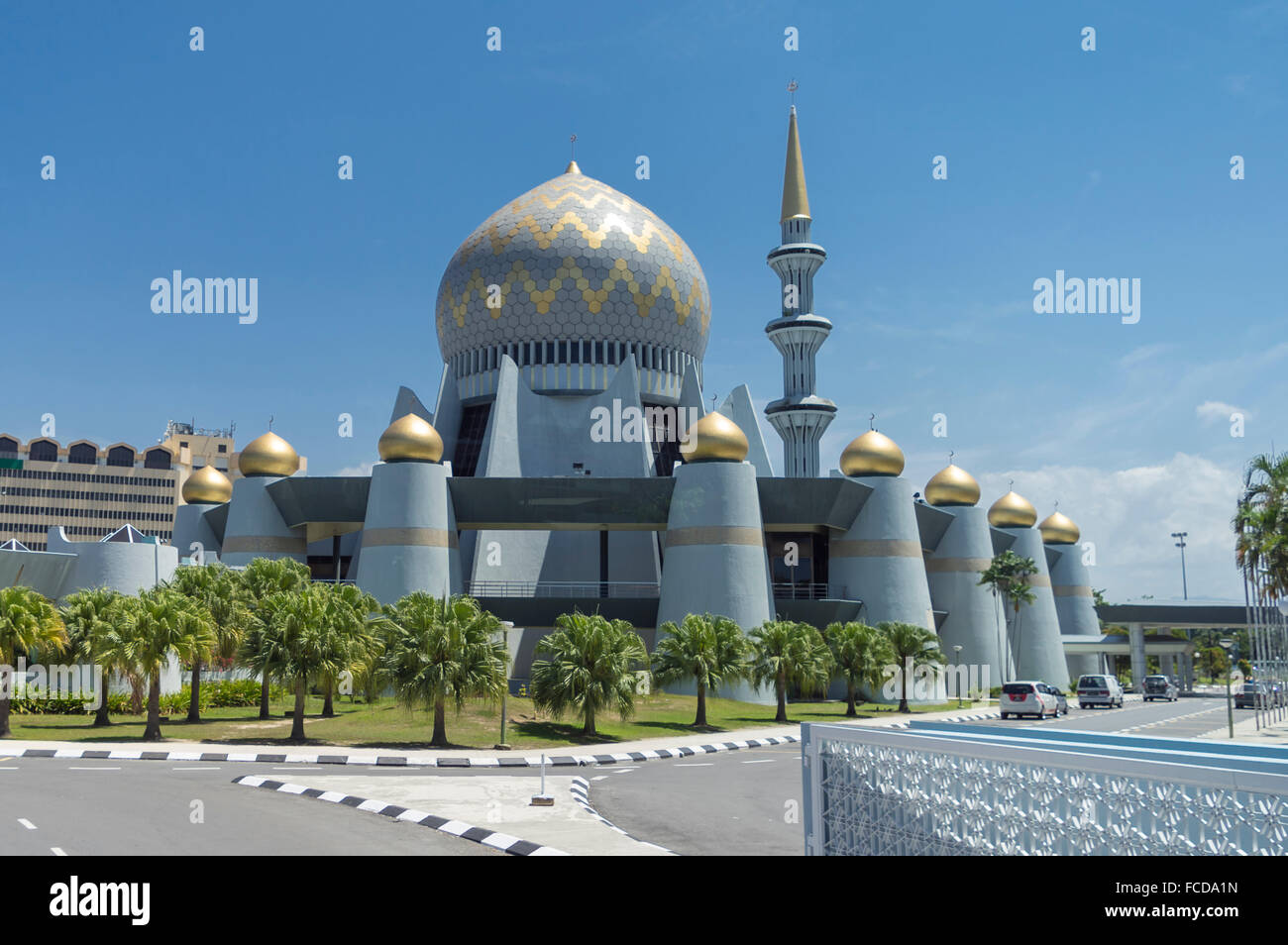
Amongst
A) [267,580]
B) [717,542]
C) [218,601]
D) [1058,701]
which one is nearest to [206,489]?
[267,580]

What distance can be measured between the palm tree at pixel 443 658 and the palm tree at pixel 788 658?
Answer: 12690 mm

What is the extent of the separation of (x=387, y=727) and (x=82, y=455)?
118 metres

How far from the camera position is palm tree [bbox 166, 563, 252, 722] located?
33562 mm

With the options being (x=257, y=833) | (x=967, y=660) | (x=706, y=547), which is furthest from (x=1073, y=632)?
(x=257, y=833)

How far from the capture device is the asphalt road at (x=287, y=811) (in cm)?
1282

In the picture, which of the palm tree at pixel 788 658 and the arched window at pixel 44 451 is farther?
the arched window at pixel 44 451

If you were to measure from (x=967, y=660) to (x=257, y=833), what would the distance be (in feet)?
171

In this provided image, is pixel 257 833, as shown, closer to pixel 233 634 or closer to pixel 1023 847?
pixel 1023 847

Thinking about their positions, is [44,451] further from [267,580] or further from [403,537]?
[267,580]

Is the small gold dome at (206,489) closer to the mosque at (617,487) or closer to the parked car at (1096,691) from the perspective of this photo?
the mosque at (617,487)

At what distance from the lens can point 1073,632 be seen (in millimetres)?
78812

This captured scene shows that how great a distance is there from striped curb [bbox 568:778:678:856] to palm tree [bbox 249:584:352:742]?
9866mm

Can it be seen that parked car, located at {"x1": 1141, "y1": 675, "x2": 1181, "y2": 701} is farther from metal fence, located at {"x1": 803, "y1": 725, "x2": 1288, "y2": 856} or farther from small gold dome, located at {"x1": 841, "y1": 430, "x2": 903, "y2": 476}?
metal fence, located at {"x1": 803, "y1": 725, "x2": 1288, "y2": 856}

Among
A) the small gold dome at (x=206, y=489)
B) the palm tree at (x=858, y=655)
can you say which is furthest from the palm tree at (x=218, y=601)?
the palm tree at (x=858, y=655)
